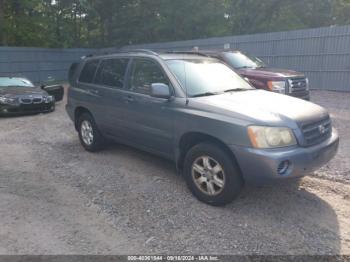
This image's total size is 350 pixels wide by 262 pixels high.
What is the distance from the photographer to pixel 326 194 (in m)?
4.37

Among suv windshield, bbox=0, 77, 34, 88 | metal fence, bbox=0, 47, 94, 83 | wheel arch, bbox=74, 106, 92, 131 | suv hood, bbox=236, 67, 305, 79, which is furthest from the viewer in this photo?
metal fence, bbox=0, 47, 94, 83

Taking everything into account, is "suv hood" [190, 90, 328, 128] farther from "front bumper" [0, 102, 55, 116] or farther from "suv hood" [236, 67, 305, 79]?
"front bumper" [0, 102, 55, 116]

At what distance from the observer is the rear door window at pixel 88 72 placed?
6176 millimetres

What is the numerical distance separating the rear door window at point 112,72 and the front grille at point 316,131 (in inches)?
113

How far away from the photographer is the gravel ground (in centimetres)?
330

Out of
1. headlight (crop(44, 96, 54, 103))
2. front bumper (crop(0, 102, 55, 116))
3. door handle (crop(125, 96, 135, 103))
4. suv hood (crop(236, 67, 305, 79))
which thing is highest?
suv hood (crop(236, 67, 305, 79))

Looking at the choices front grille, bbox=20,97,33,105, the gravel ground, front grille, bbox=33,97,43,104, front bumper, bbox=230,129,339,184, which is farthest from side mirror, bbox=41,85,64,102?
front bumper, bbox=230,129,339,184

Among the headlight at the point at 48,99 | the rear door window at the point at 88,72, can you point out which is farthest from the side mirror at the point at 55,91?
the rear door window at the point at 88,72

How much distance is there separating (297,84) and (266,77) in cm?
94

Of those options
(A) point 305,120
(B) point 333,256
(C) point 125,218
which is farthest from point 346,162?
(C) point 125,218

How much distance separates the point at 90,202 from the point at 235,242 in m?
1.92

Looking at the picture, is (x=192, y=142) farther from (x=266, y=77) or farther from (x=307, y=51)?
(x=307, y=51)

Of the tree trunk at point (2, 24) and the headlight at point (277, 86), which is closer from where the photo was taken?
the headlight at point (277, 86)

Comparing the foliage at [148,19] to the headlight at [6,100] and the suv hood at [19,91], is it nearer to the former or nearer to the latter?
the suv hood at [19,91]
